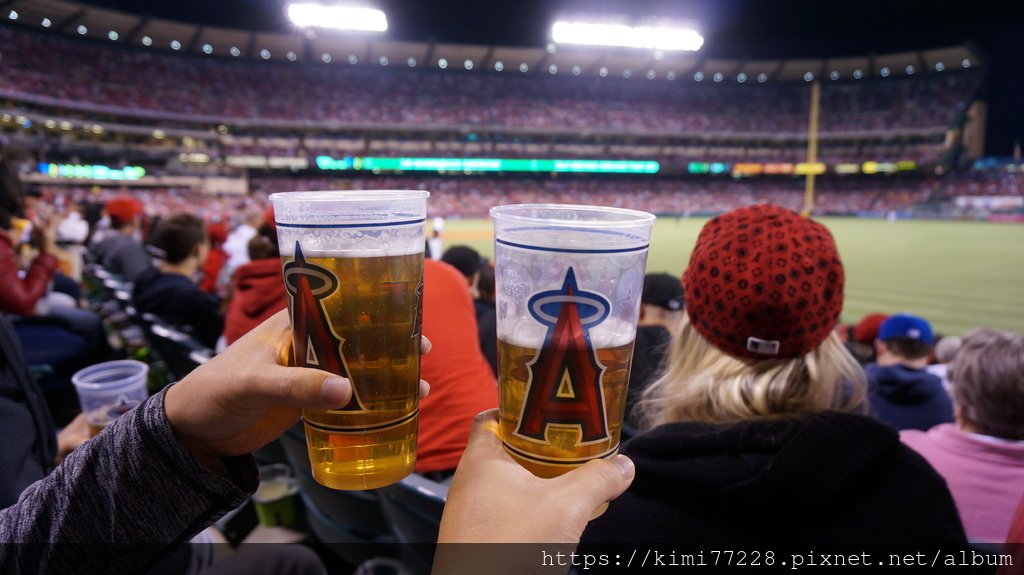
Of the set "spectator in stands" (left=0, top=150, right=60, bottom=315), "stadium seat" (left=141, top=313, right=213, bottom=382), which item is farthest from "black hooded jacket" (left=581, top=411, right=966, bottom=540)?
"spectator in stands" (left=0, top=150, right=60, bottom=315)

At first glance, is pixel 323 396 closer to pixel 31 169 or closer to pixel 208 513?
pixel 208 513

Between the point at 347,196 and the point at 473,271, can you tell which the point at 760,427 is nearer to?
the point at 347,196

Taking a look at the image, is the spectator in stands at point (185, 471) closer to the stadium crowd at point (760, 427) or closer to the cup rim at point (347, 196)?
the stadium crowd at point (760, 427)

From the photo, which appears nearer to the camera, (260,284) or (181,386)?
(181,386)

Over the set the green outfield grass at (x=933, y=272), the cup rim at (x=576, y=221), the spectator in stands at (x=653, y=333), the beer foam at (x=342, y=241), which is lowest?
the green outfield grass at (x=933, y=272)

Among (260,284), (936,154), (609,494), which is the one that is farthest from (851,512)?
(936,154)

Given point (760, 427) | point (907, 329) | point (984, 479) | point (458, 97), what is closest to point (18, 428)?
point (760, 427)

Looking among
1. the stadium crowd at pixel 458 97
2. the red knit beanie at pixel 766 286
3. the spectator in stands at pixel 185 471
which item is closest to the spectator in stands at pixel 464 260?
the red knit beanie at pixel 766 286
